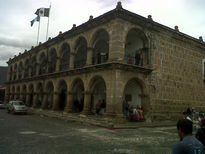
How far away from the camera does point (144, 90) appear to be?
16.8 m

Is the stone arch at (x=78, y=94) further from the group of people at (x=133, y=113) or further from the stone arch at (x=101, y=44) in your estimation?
the group of people at (x=133, y=113)

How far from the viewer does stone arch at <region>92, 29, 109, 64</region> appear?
17.9m

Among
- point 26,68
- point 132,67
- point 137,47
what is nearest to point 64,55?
point 137,47

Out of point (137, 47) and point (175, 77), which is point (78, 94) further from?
point (175, 77)

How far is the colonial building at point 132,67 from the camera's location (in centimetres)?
1523

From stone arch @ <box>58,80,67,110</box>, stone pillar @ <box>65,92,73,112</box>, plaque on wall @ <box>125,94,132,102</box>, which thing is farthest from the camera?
stone arch @ <box>58,80,67,110</box>

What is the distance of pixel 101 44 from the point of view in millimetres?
21156

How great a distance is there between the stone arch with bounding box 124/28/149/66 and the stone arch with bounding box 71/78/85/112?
226 inches

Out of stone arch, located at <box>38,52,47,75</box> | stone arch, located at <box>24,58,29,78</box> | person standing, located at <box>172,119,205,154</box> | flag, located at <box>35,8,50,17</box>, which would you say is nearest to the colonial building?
stone arch, located at <box>38,52,47,75</box>

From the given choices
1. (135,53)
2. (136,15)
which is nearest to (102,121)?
(135,53)

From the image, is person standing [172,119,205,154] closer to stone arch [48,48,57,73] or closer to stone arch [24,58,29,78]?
A: stone arch [48,48,57,73]

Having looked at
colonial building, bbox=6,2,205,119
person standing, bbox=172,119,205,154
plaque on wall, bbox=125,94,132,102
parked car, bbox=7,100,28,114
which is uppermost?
colonial building, bbox=6,2,205,119

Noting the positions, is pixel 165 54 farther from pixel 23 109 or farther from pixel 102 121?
pixel 23 109

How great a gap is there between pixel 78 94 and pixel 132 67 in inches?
370
